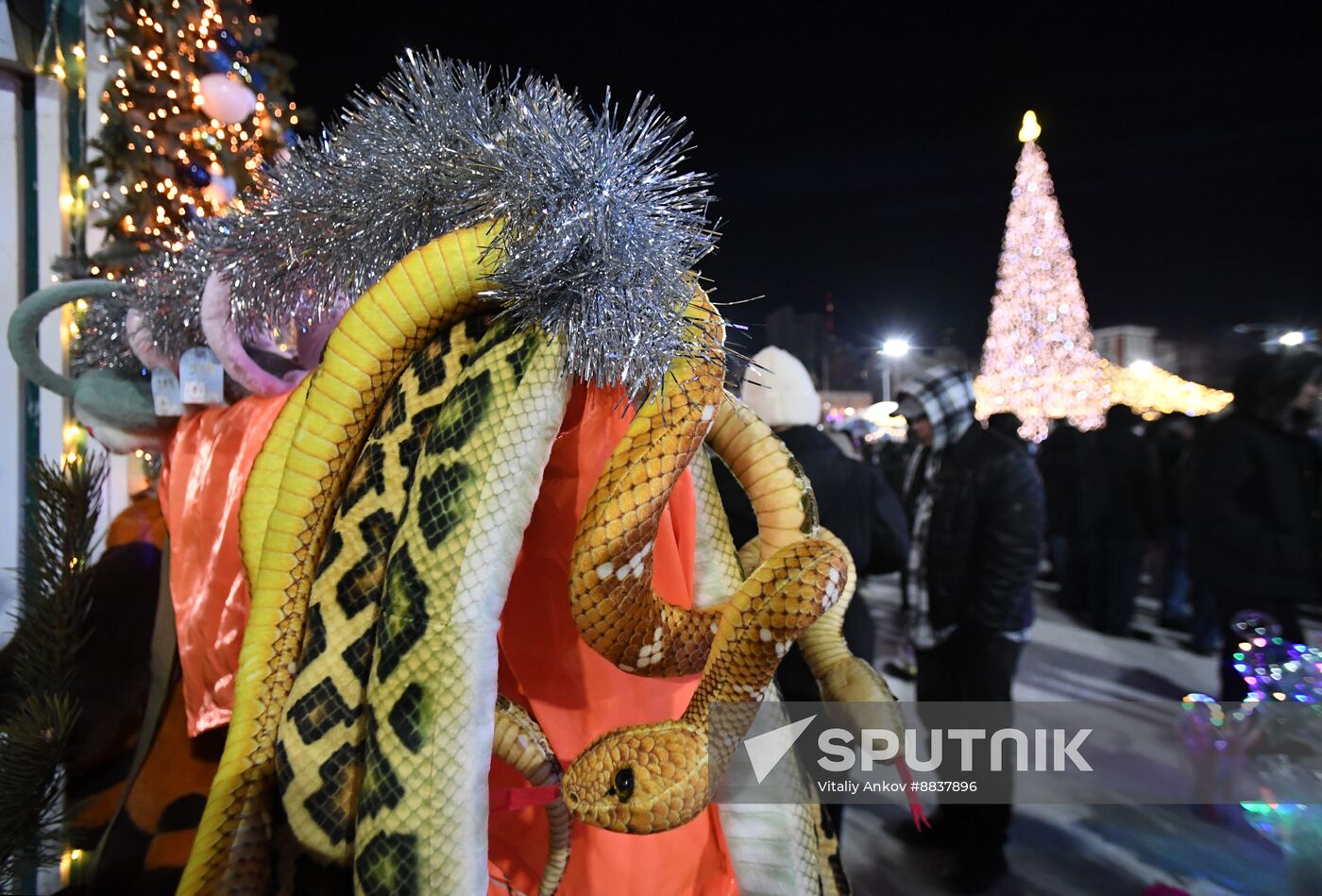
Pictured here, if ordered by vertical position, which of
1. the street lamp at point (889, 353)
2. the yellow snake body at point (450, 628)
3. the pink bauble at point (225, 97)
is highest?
the street lamp at point (889, 353)

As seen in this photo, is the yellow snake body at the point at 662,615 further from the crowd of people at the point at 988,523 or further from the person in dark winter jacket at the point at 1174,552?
the person in dark winter jacket at the point at 1174,552

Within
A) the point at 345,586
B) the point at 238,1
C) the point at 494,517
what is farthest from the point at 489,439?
the point at 238,1

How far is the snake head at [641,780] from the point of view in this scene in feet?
1.86

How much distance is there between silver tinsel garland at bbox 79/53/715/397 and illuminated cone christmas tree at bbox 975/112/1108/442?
1293 centimetres

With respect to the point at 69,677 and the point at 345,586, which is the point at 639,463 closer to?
the point at 345,586

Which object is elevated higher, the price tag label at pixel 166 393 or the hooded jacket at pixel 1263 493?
the price tag label at pixel 166 393

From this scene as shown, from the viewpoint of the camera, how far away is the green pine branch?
121 cm

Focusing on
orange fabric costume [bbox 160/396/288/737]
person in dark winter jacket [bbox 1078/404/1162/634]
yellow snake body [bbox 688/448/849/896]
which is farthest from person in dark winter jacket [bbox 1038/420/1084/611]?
orange fabric costume [bbox 160/396/288/737]

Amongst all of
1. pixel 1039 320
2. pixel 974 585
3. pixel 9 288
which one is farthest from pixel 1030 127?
pixel 9 288

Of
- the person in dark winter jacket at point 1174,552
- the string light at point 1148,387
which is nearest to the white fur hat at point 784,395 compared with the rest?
the person in dark winter jacket at point 1174,552

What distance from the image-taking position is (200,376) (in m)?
1.22

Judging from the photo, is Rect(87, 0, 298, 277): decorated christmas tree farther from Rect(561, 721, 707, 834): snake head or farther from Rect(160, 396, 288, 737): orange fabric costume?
Rect(561, 721, 707, 834): snake head

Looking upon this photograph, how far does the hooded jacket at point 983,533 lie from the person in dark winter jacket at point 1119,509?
284cm

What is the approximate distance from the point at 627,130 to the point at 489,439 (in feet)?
0.96
